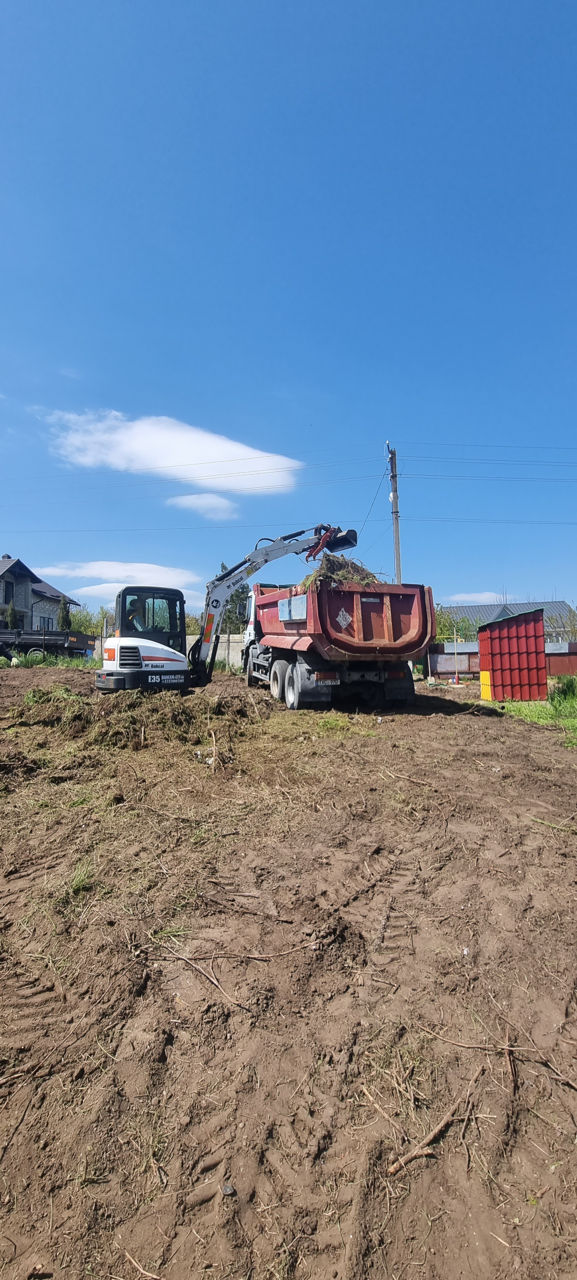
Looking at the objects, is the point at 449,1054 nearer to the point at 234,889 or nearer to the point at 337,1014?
the point at 337,1014

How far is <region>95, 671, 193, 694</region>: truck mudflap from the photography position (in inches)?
439

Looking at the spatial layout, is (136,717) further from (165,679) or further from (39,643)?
(39,643)

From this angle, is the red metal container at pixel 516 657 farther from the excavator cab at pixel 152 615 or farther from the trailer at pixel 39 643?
the trailer at pixel 39 643

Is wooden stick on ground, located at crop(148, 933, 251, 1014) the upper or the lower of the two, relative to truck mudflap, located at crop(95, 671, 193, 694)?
lower

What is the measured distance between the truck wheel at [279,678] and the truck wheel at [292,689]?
0.25 meters

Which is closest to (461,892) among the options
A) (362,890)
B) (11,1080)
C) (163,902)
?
(362,890)

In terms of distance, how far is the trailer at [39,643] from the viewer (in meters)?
25.7

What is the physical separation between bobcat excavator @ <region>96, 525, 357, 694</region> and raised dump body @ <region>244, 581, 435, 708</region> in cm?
238

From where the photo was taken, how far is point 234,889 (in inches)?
144

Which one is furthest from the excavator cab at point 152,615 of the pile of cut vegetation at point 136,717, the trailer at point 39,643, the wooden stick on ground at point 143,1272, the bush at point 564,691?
the trailer at point 39,643

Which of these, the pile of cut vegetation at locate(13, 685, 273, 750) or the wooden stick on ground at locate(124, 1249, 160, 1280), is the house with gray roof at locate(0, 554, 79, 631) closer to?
the pile of cut vegetation at locate(13, 685, 273, 750)

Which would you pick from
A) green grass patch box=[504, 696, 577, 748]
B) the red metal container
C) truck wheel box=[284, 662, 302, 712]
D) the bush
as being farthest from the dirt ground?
the red metal container

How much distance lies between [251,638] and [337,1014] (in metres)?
12.6

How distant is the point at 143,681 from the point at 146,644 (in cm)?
69
